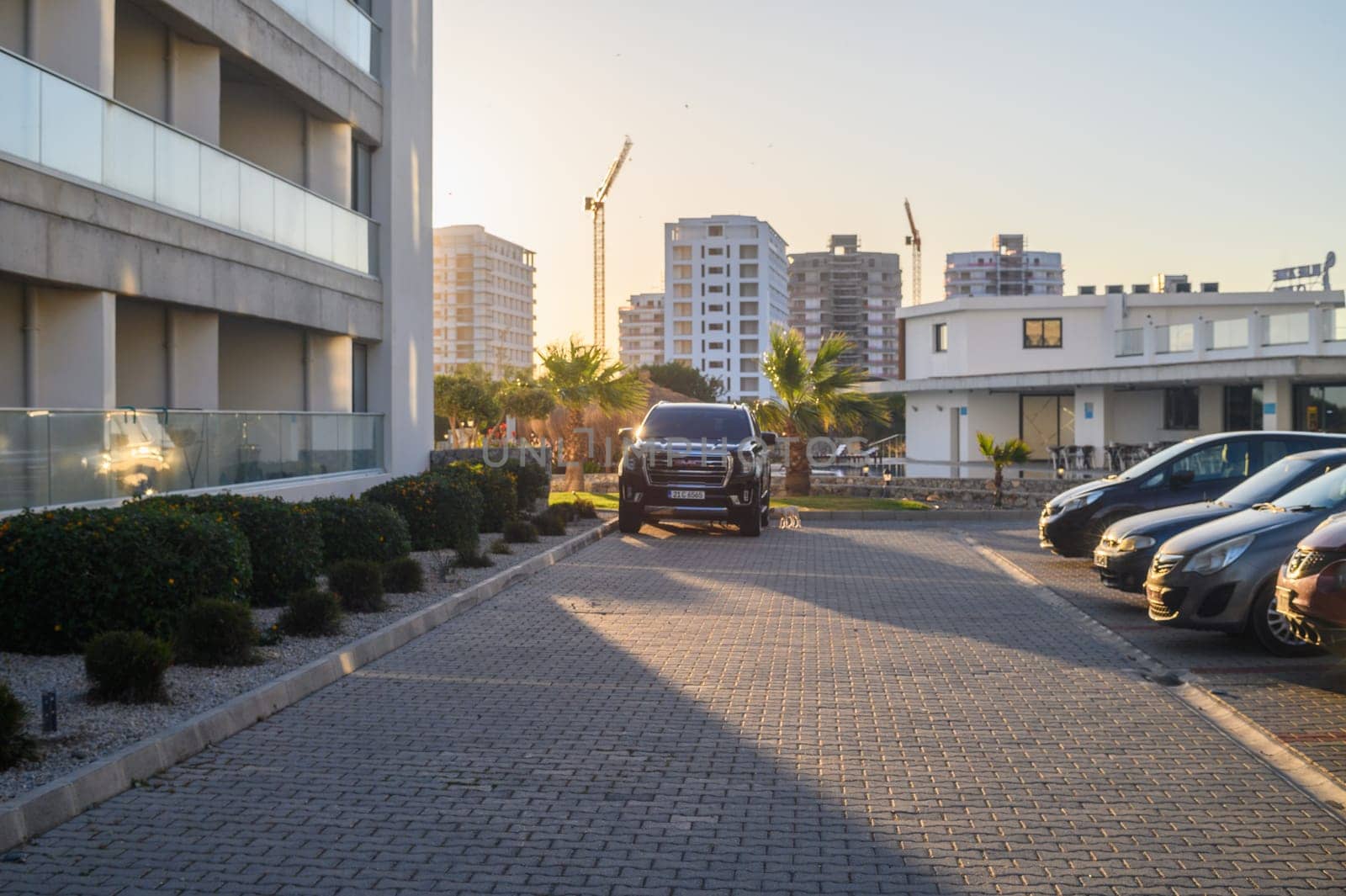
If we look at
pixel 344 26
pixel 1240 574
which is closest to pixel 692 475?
pixel 344 26

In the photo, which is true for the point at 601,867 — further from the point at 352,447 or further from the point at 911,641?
the point at 352,447

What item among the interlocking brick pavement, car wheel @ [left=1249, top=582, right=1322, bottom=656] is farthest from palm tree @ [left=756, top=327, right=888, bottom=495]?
car wheel @ [left=1249, top=582, right=1322, bottom=656]

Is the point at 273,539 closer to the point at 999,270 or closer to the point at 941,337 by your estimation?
the point at 941,337

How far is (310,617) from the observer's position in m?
10.8

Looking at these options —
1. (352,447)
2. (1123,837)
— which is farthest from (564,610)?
(352,447)

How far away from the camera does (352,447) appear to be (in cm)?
2283

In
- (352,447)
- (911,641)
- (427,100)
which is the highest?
(427,100)

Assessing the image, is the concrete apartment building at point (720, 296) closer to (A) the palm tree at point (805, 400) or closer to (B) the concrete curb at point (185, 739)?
(A) the palm tree at point (805, 400)

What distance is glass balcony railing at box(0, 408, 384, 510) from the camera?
496 inches

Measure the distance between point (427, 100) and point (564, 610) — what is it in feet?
55.1

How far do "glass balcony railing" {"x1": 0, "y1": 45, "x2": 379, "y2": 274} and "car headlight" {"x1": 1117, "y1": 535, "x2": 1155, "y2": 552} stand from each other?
11.7 m

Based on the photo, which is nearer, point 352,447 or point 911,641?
point 911,641

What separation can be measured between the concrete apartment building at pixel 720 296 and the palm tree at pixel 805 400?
129184 mm

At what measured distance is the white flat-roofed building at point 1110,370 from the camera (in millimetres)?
37500
